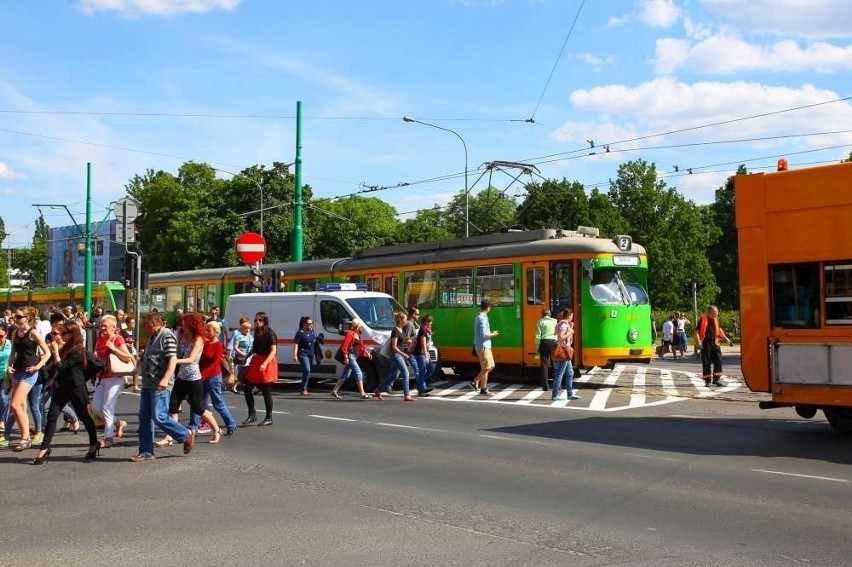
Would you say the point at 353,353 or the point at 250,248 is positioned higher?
the point at 250,248

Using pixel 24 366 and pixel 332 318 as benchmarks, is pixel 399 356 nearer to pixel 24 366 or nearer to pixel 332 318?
pixel 332 318

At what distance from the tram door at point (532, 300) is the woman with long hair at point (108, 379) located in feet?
34.8

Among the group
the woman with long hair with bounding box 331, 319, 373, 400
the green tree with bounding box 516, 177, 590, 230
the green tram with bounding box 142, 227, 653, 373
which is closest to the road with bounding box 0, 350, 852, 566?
the woman with long hair with bounding box 331, 319, 373, 400

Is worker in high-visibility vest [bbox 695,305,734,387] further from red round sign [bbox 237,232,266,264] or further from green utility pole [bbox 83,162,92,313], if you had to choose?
green utility pole [bbox 83,162,92,313]

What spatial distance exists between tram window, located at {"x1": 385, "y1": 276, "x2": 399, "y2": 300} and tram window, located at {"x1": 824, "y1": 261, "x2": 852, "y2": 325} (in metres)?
13.8

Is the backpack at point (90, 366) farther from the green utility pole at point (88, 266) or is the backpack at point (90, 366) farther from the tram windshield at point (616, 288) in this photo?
the green utility pole at point (88, 266)

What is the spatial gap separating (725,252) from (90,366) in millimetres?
74645

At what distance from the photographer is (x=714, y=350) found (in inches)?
810

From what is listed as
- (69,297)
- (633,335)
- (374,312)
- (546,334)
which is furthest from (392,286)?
(69,297)

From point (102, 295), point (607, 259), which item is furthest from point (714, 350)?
point (102, 295)

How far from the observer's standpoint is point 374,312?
65.7 ft

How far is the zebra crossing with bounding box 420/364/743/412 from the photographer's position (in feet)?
55.1

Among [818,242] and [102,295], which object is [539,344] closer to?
[818,242]

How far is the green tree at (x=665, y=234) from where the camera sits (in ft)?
218
